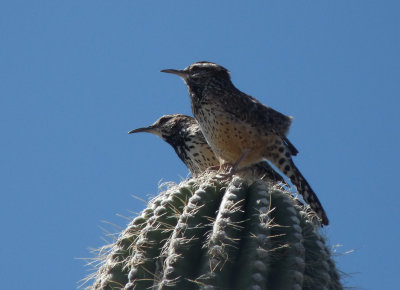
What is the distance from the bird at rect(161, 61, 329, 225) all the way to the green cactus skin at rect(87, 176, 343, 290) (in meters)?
1.53

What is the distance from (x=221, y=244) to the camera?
2314 mm

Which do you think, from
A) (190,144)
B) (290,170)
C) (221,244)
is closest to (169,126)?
(190,144)

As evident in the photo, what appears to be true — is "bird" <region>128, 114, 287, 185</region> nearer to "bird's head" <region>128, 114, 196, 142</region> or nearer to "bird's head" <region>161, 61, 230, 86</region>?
"bird's head" <region>128, 114, 196, 142</region>

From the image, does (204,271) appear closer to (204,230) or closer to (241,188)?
(204,230)

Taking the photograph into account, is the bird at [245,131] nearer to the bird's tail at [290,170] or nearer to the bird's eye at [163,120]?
the bird's tail at [290,170]

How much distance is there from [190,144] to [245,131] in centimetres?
100

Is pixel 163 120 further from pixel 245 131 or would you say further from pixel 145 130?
pixel 245 131

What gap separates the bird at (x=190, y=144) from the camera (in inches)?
199

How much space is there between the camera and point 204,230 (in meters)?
2.45

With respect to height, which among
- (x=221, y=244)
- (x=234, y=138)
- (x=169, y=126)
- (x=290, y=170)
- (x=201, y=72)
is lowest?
(x=221, y=244)

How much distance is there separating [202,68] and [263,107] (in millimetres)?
545

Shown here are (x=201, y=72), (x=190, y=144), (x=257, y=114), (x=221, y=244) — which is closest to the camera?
(x=221, y=244)

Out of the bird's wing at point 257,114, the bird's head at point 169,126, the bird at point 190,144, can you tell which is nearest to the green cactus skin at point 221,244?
the bird's wing at point 257,114

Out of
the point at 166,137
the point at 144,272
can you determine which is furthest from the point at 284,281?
the point at 166,137
